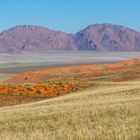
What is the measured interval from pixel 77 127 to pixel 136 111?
9.38ft

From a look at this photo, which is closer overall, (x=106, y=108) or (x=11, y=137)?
(x=11, y=137)

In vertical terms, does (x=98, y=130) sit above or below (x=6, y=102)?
above

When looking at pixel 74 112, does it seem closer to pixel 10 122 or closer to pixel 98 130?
pixel 10 122

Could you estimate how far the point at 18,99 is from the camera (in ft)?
132

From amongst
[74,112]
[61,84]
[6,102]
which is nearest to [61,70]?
[61,84]

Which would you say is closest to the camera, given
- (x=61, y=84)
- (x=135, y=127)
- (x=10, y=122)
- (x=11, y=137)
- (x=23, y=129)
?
(x=135, y=127)

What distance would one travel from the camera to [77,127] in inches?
547

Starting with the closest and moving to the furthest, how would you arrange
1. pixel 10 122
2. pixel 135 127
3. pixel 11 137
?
pixel 135 127, pixel 11 137, pixel 10 122

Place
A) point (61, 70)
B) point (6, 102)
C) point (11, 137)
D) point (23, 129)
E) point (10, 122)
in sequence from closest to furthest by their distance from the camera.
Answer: point (11, 137)
point (23, 129)
point (10, 122)
point (6, 102)
point (61, 70)

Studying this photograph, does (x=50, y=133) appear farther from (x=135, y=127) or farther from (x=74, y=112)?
(x=74, y=112)

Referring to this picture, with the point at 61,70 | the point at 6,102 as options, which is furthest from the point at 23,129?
the point at 61,70

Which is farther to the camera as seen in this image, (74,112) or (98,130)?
(74,112)

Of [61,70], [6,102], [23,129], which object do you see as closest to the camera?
[23,129]

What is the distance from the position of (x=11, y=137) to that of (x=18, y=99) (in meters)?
27.1
